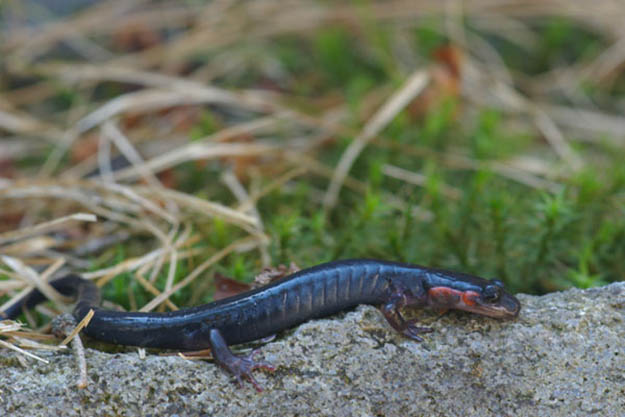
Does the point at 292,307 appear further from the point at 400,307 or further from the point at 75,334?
the point at 75,334

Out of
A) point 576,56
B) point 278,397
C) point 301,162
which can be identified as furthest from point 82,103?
point 576,56

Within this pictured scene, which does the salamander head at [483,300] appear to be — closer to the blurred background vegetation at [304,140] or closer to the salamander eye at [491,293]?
the salamander eye at [491,293]

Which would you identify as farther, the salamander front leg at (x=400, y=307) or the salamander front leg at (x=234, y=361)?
the salamander front leg at (x=400, y=307)

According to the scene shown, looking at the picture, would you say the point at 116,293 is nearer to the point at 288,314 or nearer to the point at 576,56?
the point at 288,314

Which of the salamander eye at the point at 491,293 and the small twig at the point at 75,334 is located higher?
the salamander eye at the point at 491,293

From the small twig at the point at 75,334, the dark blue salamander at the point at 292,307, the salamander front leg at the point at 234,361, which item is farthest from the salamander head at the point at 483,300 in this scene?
the small twig at the point at 75,334

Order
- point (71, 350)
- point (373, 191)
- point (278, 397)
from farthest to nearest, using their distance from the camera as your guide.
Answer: point (373, 191), point (71, 350), point (278, 397)

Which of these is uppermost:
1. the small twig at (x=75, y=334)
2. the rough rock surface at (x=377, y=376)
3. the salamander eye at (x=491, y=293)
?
the salamander eye at (x=491, y=293)

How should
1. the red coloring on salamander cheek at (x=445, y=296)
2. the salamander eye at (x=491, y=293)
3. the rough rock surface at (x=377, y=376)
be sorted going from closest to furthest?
the rough rock surface at (x=377, y=376)
the salamander eye at (x=491, y=293)
the red coloring on salamander cheek at (x=445, y=296)
